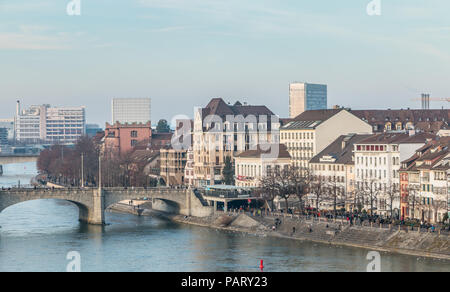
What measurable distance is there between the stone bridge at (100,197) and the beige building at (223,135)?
70.3 feet

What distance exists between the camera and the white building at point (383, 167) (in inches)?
3976

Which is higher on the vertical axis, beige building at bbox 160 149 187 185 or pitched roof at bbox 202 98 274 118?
pitched roof at bbox 202 98 274 118

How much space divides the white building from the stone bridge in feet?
54.2

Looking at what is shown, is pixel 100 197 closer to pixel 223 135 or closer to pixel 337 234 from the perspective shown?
pixel 337 234

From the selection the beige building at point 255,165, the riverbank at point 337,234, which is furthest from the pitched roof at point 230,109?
the riverbank at point 337,234

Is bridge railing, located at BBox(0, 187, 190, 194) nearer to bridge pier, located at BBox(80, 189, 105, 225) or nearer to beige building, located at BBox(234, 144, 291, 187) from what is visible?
bridge pier, located at BBox(80, 189, 105, 225)

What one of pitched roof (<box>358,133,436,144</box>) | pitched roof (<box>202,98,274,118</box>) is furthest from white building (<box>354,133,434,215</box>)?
pitched roof (<box>202,98,274,118</box>)

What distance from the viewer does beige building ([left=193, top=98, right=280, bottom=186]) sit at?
142 meters

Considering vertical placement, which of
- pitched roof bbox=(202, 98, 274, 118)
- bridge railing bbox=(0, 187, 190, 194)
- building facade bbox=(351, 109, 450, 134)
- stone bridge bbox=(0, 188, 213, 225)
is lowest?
stone bridge bbox=(0, 188, 213, 225)

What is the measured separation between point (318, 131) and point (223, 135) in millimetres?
20652

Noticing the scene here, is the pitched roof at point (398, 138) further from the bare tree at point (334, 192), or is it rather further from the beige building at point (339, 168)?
the bare tree at point (334, 192)

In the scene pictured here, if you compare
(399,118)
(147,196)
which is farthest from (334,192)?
(399,118)

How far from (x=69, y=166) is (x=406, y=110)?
60855 millimetres

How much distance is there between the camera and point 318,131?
124438mm
